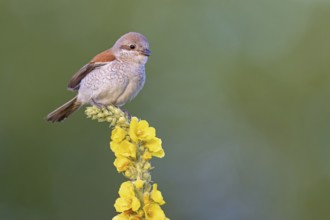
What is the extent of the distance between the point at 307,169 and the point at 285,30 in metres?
2.07

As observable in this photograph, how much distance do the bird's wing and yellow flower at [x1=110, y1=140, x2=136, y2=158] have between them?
2.59 meters

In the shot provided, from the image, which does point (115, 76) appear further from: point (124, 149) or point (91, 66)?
point (124, 149)

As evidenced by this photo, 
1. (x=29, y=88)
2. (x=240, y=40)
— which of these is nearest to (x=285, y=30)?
(x=240, y=40)

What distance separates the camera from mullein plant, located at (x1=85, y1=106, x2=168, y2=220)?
2701 mm

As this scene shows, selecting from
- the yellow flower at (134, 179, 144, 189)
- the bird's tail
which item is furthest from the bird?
the yellow flower at (134, 179, 144, 189)

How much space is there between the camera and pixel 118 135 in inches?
113

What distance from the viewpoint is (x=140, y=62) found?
18.0 ft

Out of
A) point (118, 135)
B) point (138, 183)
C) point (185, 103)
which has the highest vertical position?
point (185, 103)

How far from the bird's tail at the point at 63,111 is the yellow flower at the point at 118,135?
256 cm

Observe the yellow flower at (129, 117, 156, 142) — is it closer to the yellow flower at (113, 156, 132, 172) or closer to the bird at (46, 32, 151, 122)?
the yellow flower at (113, 156, 132, 172)

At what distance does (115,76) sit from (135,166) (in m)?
2.53

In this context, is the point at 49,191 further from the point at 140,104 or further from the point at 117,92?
the point at 117,92

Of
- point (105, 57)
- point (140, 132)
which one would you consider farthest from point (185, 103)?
point (140, 132)

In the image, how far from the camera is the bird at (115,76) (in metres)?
5.26
